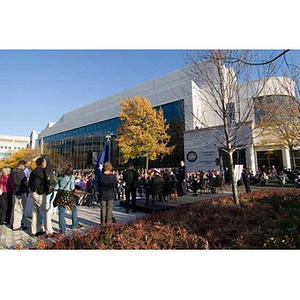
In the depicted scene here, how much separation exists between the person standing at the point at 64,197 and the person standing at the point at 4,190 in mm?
1868

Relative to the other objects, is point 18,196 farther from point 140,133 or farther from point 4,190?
point 140,133

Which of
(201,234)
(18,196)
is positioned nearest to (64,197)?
(18,196)

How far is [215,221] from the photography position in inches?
200

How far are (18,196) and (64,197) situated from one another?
1.75 metres

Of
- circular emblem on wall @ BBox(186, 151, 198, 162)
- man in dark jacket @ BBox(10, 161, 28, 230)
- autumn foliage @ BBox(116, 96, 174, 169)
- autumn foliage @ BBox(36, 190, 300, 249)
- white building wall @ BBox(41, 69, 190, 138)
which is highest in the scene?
white building wall @ BBox(41, 69, 190, 138)

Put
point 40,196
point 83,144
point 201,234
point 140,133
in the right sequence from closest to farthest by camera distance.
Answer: point 201,234 → point 40,196 → point 140,133 → point 83,144

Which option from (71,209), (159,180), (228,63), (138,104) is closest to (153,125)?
(138,104)

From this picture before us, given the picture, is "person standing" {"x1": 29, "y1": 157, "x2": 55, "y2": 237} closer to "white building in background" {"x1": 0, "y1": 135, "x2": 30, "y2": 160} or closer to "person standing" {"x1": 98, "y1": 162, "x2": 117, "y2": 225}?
"person standing" {"x1": 98, "y1": 162, "x2": 117, "y2": 225}

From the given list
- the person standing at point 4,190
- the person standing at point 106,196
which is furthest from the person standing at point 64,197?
the person standing at point 4,190

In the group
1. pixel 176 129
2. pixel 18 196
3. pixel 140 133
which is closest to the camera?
pixel 18 196

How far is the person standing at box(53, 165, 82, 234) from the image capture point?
5.57 meters

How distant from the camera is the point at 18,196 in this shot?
6.33 meters

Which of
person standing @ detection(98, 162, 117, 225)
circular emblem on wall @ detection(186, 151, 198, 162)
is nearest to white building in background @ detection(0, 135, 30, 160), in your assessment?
circular emblem on wall @ detection(186, 151, 198, 162)

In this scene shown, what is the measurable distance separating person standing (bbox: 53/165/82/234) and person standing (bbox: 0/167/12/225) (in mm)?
1868
